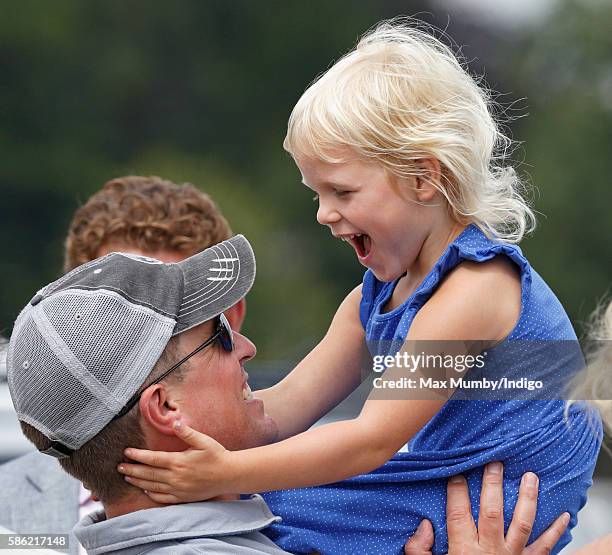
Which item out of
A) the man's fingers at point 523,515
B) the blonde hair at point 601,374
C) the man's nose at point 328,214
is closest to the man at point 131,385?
the man's nose at point 328,214

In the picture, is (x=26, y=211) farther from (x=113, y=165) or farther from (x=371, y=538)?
(x=371, y=538)

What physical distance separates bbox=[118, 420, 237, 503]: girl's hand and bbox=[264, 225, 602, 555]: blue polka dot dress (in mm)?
253

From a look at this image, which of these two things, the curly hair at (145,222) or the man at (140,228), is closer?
the man at (140,228)

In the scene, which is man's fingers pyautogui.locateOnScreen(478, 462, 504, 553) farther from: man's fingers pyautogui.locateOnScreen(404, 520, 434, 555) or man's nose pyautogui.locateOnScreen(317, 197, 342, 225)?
man's nose pyautogui.locateOnScreen(317, 197, 342, 225)

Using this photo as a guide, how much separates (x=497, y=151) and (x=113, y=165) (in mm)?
11411

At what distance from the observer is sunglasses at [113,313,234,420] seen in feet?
7.40

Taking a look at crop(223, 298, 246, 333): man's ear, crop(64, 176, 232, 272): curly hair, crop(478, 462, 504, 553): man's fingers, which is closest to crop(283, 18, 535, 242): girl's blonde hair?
crop(478, 462, 504, 553): man's fingers

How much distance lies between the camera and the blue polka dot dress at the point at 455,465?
235 centimetres

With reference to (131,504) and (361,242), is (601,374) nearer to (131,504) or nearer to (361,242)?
(361,242)

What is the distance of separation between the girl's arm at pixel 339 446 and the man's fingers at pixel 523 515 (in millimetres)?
252

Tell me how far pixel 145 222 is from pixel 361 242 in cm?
123

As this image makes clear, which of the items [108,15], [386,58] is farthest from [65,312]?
[108,15]

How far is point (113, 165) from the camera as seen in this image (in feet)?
45.1

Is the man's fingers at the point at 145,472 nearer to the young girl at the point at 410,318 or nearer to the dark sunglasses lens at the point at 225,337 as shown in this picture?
the young girl at the point at 410,318
